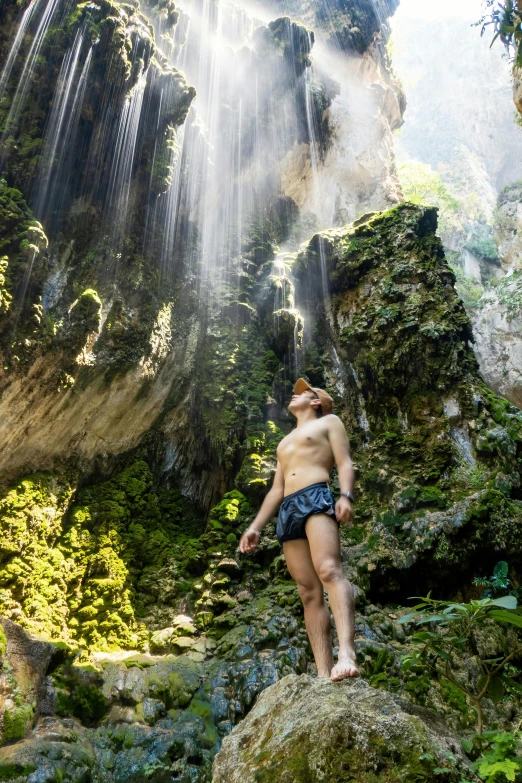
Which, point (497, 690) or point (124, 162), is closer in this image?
point (497, 690)

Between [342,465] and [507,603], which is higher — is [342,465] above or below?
above

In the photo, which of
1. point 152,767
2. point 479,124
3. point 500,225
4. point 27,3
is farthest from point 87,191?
point 479,124

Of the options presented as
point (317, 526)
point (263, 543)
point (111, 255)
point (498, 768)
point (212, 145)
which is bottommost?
point (498, 768)

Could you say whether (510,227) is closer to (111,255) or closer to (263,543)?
(111,255)

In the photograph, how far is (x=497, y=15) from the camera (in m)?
4.93

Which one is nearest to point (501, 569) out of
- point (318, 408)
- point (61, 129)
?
point (318, 408)

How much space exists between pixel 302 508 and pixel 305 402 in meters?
1.14

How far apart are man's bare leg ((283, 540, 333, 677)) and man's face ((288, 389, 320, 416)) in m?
1.22

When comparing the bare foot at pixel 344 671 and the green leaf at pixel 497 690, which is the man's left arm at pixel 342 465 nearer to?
the bare foot at pixel 344 671

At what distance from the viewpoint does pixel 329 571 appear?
2.95 m

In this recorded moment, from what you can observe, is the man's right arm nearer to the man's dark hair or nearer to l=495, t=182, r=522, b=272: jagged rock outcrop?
the man's dark hair

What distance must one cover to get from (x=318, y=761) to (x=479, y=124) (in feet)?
146

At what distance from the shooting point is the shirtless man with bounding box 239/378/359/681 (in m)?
2.85

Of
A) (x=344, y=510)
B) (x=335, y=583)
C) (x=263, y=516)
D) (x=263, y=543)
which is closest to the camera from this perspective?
(x=335, y=583)
